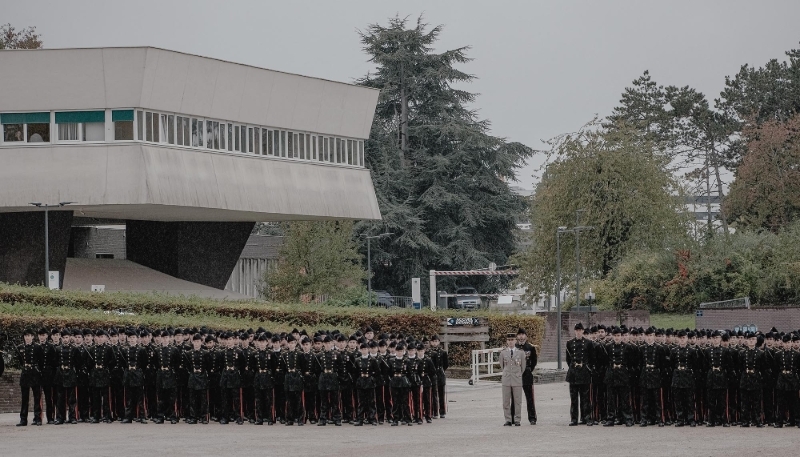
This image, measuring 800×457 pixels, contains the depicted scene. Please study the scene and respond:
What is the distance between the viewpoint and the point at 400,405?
971 inches

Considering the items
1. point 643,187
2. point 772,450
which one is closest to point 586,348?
point 772,450

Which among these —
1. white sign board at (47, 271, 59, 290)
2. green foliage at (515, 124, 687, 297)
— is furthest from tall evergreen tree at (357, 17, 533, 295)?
white sign board at (47, 271, 59, 290)

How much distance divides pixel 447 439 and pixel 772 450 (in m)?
4.92

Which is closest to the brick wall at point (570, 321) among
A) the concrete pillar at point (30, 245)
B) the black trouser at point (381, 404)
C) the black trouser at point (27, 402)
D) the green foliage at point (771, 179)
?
the concrete pillar at point (30, 245)

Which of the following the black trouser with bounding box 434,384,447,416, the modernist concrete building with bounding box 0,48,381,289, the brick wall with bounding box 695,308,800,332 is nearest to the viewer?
the black trouser with bounding box 434,384,447,416

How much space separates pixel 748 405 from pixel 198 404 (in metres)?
9.58

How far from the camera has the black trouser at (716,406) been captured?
23.8 metres

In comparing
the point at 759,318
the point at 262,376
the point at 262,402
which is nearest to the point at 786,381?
the point at 262,376

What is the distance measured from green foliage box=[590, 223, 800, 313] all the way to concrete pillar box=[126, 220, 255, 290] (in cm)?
1769

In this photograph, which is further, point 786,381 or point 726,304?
point 726,304

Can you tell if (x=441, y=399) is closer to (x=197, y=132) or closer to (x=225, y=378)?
(x=225, y=378)

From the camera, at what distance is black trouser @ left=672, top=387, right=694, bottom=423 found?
23.7 metres

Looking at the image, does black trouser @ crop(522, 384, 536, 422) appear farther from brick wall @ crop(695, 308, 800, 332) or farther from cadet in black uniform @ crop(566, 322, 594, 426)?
brick wall @ crop(695, 308, 800, 332)

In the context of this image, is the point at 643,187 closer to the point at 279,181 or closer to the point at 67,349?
the point at 279,181
